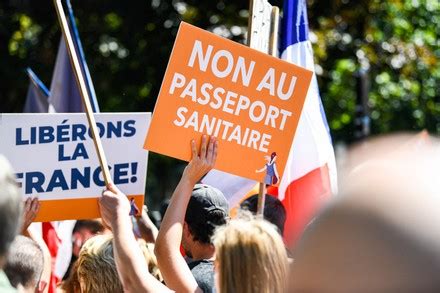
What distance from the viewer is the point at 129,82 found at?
1329cm

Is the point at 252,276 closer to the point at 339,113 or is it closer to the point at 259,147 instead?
the point at 259,147

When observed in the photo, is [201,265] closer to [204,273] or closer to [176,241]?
[204,273]

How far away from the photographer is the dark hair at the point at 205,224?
12.2 ft

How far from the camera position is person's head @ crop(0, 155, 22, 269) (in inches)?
65.3

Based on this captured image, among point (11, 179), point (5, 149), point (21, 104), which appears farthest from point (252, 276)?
point (21, 104)

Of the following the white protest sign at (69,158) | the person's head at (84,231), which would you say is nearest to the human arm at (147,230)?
the person's head at (84,231)

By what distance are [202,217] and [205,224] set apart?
1.2 inches

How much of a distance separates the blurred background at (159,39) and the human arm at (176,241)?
29.9ft

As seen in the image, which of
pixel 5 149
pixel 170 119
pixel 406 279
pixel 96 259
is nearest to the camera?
pixel 406 279

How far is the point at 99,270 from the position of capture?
3646 millimetres

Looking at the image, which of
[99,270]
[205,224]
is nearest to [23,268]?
[99,270]

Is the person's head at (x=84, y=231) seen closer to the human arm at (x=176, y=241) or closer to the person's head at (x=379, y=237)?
the human arm at (x=176, y=241)

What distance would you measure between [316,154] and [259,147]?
1143mm

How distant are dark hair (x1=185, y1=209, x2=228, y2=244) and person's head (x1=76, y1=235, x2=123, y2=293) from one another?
0.32 m
